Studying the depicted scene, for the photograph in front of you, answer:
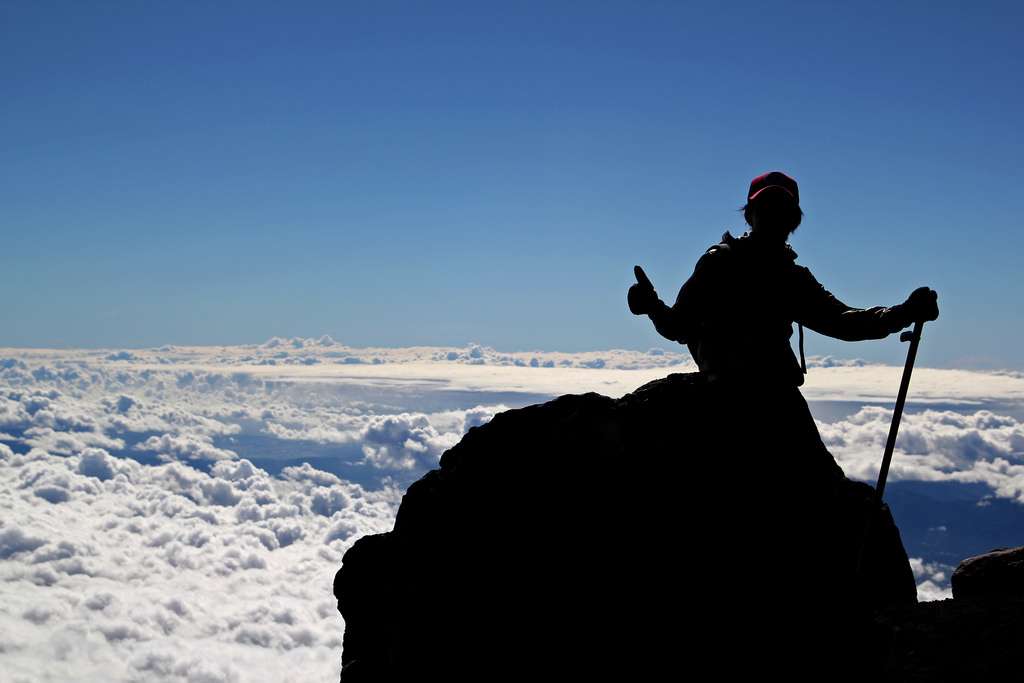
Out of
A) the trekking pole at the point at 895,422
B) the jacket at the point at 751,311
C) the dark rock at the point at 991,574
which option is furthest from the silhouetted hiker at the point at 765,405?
the dark rock at the point at 991,574

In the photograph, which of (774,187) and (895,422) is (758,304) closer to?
(774,187)

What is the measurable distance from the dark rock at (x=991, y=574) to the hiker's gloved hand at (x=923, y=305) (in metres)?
4.00

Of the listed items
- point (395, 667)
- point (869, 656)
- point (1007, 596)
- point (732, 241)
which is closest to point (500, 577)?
point (395, 667)

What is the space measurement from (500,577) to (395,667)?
1.58 meters

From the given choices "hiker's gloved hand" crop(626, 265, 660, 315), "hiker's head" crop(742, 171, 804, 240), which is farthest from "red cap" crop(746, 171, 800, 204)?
"hiker's gloved hand" crop(626, 265, 660, 315)

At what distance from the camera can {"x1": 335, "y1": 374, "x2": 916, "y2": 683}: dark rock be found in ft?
25.3

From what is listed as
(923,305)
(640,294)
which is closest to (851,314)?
(923,305)

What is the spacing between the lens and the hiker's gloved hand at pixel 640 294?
7966 millimetres

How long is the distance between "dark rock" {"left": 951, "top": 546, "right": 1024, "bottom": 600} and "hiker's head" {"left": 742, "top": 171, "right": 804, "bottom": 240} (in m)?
5.17

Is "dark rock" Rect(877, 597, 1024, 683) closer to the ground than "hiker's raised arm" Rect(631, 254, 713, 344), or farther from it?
closer to the ground

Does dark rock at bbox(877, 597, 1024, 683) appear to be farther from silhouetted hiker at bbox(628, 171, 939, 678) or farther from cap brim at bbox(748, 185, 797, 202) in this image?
cap brim at bbox(748, 185, 797, 202)

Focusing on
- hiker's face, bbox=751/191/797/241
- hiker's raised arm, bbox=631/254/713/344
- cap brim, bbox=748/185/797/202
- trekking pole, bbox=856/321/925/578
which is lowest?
trekking pole, bbox=856/321/925/578

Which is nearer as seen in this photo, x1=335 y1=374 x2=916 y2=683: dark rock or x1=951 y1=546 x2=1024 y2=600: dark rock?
x1=335 y1=374 x2=916 y2=683: dark rock

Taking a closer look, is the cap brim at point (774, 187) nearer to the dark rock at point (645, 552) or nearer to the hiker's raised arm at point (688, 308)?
the hiker's raised arm at point (688, 308)
